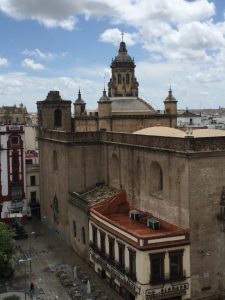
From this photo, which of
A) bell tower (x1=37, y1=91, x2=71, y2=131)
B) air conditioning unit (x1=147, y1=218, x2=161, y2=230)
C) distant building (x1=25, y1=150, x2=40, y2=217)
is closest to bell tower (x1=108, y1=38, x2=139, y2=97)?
bell tower (x1=37, y1=91, x2=71, y2=131)

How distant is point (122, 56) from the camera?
210ft

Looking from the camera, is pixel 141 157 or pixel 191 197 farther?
pixel 141 157

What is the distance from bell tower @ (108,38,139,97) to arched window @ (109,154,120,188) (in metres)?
21.5

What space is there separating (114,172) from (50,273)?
35.5 feet

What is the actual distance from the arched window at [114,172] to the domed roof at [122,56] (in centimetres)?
2380

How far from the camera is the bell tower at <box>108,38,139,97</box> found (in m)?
63.5

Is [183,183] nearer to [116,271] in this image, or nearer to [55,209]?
[116,271]

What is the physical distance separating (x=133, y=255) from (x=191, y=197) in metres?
5.48

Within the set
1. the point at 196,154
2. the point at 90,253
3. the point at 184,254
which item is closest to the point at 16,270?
the point at 90,253

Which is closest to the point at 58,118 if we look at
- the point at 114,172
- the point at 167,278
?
the point at 114,172

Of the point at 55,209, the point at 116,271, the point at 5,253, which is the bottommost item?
the point at 116,271

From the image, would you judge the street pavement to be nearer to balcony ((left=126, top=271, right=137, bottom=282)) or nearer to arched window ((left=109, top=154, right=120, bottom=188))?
balcony ((left=126, top=271, right=137, bottom=282))

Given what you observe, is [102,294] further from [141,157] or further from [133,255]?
[141,157]

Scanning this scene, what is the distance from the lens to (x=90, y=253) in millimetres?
39875
